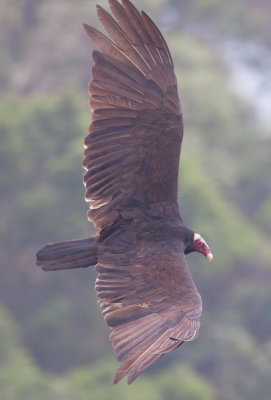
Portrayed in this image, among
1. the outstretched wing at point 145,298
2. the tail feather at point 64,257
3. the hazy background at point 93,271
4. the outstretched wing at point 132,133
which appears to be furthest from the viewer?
the hazy background at point 93,271

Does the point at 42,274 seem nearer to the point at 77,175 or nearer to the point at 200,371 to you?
the point at 77,175

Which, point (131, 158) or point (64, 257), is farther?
point (131, 158)

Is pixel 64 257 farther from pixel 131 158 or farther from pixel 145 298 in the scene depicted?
pixel 131 158

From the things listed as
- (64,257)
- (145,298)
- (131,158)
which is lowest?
(145,298)

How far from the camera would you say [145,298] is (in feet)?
19.3

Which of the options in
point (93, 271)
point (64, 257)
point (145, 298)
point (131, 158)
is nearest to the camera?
point (145, 298)

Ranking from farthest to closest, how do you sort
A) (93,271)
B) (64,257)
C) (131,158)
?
(93,271) < (131,158) < (64,257)

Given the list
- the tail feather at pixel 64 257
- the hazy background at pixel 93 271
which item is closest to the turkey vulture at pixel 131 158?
the tail feather at pixel 64 257

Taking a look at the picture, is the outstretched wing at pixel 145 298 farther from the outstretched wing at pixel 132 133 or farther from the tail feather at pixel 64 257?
the outstretched wing at pixel 132 133

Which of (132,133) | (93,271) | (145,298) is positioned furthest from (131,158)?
(93,271)

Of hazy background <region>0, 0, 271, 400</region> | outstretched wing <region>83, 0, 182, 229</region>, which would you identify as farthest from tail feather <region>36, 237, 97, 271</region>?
hazy background <region>0, 0, 271, 400</region>

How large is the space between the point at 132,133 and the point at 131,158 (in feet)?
0.49

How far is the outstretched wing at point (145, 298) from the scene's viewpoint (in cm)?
545

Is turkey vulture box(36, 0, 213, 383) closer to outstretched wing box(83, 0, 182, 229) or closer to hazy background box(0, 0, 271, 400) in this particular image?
outstretched wing box(83, 0, 182, 229)
